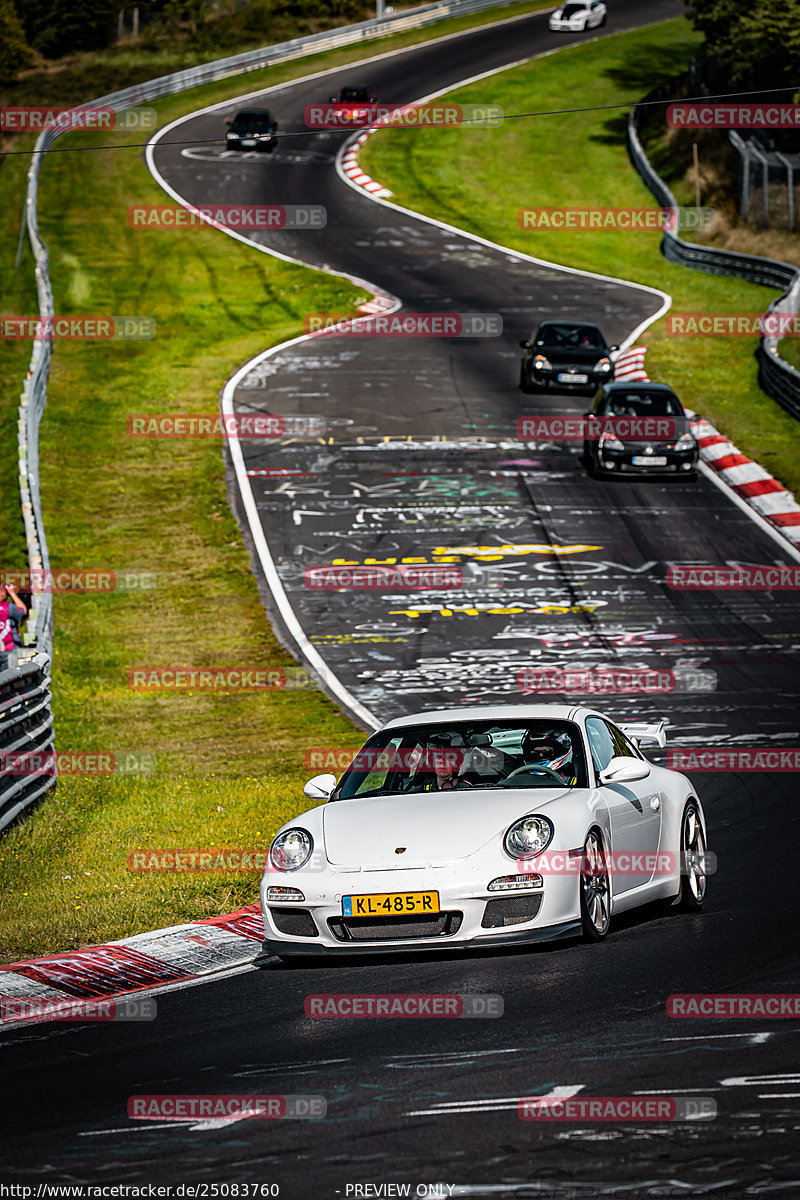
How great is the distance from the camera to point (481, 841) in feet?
27.1

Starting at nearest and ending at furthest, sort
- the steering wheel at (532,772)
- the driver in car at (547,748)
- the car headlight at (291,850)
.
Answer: the car headlight at (291,850), the steering wheel at (532,772), the driver in car at (547,748)

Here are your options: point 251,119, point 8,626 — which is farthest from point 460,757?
point 251,119

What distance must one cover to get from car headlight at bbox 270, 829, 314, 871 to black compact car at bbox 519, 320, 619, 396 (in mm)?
25852

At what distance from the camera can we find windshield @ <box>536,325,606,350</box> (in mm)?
34094

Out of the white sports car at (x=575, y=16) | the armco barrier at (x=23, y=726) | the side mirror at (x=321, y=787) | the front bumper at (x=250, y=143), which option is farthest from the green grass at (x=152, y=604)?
the white sports car at (x=575, y=16)

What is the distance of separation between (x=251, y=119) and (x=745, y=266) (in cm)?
2107

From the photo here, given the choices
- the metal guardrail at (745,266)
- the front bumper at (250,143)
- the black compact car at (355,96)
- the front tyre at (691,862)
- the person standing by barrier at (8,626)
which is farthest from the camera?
the black compact car at (355,96)

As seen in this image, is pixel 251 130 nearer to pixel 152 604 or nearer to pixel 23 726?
pixel 152 604

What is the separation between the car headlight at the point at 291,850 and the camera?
8.52 m

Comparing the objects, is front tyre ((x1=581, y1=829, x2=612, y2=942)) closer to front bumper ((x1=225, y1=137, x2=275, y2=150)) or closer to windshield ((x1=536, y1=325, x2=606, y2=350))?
windshield ((x1=536, y1=325, x2=606, y2=350))

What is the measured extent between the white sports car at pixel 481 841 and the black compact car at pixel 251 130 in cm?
4977

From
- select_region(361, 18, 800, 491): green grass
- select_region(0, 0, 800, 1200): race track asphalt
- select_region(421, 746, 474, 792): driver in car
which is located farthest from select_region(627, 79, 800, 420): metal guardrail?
select_region(421, 746, 474, 792): driver in car

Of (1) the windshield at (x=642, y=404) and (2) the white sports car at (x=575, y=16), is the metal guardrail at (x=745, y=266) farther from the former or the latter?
(2) the white sports car at (x=575, y=16)

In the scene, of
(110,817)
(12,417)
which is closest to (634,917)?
(110,817)
